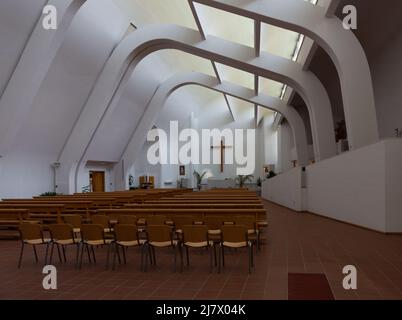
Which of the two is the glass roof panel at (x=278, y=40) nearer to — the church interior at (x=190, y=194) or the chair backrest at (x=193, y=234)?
the church interior at (x=190, y=194)

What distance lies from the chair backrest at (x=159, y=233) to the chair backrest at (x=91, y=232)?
0.72 metres

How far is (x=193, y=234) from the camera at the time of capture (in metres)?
5.08

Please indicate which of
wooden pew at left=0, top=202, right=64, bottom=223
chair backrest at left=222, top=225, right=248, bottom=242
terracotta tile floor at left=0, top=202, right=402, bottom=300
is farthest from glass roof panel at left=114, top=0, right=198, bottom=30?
chair backrest at left=222, top=225, right=248, bottom=242

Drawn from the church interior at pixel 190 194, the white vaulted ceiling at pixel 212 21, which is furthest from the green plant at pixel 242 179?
the white vaulted ceiling at pixel 212 21

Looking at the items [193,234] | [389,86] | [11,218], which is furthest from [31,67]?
[389,86]

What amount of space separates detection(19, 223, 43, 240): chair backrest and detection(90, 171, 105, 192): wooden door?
603 inches

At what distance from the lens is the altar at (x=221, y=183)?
29.5m

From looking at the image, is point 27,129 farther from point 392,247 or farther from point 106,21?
point 392,247

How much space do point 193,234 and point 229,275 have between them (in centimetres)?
73

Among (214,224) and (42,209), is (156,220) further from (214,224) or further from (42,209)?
(42,209)

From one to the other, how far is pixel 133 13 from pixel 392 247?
12858 mm

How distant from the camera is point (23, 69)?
1066 centimetres

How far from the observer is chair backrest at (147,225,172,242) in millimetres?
5094
